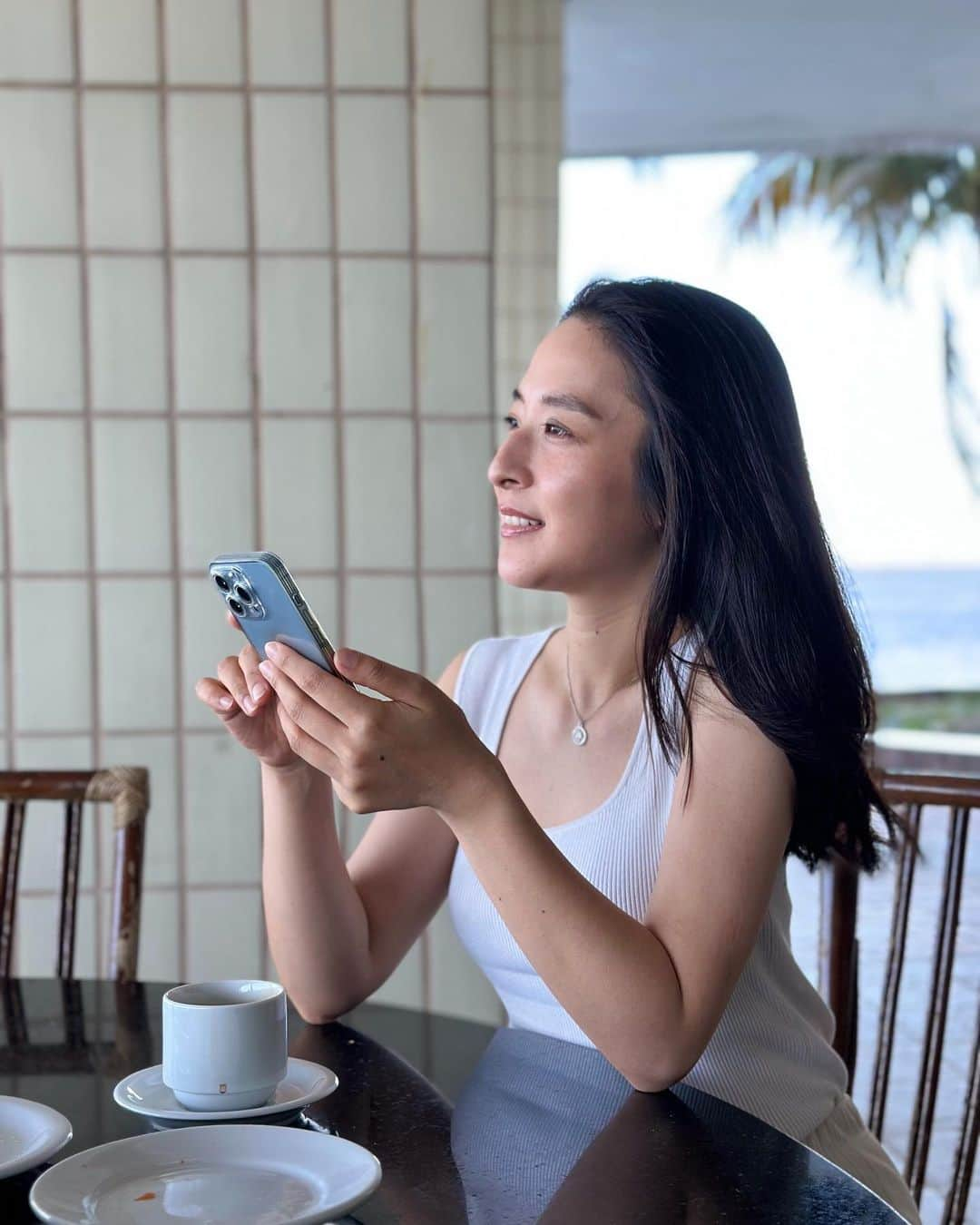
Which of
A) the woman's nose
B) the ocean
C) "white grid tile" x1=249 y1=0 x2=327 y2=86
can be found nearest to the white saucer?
the woman's nose

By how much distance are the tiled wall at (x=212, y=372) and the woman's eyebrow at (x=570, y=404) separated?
66 cm

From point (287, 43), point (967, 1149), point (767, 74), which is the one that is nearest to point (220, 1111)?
point (967, 1149)

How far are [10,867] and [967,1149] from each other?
936mm

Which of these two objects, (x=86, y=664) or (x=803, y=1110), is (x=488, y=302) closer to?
(x=86, y=664)

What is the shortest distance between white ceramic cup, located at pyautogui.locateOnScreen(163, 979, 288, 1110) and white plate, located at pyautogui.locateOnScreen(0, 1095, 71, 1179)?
7 cm

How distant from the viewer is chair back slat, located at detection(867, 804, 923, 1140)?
124 centimetres

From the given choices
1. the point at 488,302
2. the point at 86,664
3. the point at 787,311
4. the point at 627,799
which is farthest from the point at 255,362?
the point at 787,311

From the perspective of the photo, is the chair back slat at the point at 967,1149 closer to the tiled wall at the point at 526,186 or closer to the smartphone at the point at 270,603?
the smartphone at the point at 270,603

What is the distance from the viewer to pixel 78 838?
136 centimetres

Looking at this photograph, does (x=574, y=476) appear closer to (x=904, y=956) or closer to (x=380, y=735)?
(x=380, y=735)

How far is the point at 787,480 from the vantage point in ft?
3.90

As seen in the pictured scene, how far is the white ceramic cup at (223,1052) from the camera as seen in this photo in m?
0.78

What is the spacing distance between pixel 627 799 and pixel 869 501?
2503 cm

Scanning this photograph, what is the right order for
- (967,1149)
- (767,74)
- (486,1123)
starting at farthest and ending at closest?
(767,74) < (967,1149) < (486,1123)
